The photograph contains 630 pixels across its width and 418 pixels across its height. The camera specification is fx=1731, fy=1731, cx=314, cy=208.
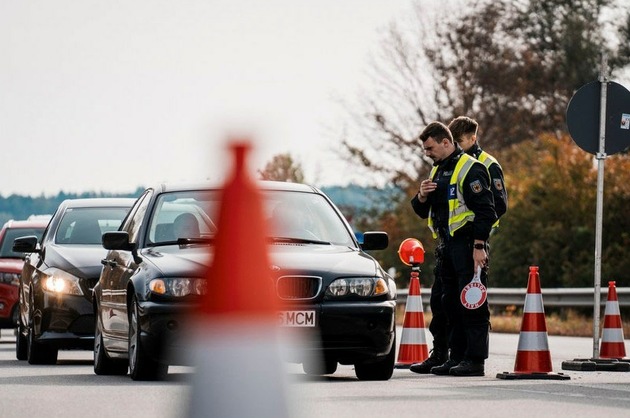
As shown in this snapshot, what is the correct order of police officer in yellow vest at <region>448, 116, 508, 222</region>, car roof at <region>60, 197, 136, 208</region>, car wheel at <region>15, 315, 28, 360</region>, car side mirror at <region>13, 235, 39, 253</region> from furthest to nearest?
car roof at <region>60, 197, 136, 208</region>, car wheel at <region>15, 315, 28, 360</region>, car side mirror at <region>13, 235, 39, 253</region>, police officer in yellow vest at <region>448, 116, 508, 222</region>

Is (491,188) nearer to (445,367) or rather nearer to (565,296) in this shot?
(445,367)

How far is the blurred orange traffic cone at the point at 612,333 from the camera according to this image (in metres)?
16.2

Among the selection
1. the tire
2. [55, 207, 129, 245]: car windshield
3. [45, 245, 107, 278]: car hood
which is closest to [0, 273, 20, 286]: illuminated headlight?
[55, 207, 129, 245]: car windshield

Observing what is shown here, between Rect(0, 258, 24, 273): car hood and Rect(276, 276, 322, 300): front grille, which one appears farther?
Rect(0, 258, 24, 273): car hood

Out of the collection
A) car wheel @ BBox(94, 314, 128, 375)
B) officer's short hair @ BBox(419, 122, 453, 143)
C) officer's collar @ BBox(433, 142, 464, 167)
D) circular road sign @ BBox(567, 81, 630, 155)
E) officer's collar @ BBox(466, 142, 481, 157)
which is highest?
circular road sign @ BBox(567, 81, 630, 155)

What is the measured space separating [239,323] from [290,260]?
20.4 feet

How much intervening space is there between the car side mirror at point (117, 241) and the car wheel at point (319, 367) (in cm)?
169

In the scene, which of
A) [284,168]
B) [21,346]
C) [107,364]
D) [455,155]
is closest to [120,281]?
[107,364]

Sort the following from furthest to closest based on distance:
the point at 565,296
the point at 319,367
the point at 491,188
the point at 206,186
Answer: the point at 565,296 → the point at 491,188 → the point at 206,186 → the point at 319,367

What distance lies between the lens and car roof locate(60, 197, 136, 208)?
17812 mm

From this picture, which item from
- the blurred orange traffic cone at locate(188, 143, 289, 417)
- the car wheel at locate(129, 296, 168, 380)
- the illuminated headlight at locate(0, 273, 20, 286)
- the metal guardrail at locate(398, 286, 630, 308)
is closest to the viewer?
the blurred orange traffic cone at locate(188, 143, 289, 417)

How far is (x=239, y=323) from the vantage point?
661 centimetres

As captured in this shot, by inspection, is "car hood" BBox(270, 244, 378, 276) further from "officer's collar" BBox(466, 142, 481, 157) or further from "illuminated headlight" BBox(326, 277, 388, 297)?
"officer's collar" BBox(466, 142, 481, 157)

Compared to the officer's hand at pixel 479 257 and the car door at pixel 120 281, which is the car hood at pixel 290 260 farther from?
the officer's hand at pixel 479 257
